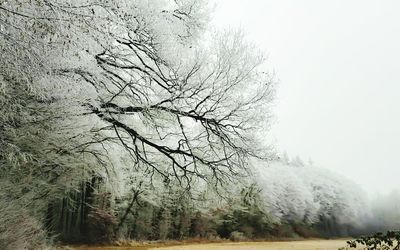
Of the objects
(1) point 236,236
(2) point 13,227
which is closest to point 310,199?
(1) point 236,236

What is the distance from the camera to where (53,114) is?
888cm

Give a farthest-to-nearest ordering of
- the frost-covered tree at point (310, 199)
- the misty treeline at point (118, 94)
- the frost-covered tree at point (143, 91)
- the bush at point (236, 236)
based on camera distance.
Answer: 1. the frost-covered tree at point (310, 199)
2. the bush at point (236, 236)
3. the frost-covered tree at point (143, 91)
4. the misty treeline at point (118, 94)

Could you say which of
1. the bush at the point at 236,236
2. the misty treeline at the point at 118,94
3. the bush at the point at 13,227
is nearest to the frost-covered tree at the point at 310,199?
the bush at the point at 236,236

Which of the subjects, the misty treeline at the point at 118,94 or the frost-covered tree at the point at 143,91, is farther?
the frost-covered tree at the point at 143,91

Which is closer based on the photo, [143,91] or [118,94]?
[118,94]

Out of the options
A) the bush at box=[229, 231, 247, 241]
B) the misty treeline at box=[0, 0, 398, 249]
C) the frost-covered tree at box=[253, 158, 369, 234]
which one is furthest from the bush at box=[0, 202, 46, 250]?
the frost-covered tree at box=[253, 158, 369, 234]

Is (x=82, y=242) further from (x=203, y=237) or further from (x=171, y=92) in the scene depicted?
(x=171, y=92)

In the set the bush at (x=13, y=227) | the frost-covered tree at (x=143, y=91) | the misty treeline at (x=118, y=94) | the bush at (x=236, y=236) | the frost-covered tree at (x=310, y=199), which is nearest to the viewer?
the misty treeline at (x=118, y=94)

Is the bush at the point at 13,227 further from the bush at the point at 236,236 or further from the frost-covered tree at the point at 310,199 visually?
the frost-covered tree at the point at 310,199

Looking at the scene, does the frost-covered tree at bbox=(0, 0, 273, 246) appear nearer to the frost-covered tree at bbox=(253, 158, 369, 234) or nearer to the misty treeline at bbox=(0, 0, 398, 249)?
the misty treeline at bbox=(0, 0, 398, 249)

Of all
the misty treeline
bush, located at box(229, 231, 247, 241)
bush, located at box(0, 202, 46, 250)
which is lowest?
bush, located at box(0, 202, 46, 250)

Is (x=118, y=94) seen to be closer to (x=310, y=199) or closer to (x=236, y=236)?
(x=236, y=236)

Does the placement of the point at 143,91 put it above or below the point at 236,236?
above

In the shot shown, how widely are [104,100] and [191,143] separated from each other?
2.22 meters
